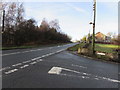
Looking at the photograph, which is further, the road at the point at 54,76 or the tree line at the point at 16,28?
the tree line at the point at 16,28

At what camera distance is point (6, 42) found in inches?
1613

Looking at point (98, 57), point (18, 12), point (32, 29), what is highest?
point (18, 12)

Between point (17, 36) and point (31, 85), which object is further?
point (17, 36)

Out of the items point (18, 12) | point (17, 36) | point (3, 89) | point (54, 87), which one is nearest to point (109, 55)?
point (54, 87)

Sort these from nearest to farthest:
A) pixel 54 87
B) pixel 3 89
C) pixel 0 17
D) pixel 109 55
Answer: pixel 3 89
pixel 54 87
pixel 109 55
pixel 0 17

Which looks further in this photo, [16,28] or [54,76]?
[16,28]

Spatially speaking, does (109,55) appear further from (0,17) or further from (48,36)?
(48,36)

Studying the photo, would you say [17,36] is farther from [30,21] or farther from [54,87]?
[54,87]

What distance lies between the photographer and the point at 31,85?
5254 millimetres

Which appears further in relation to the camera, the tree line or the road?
the tree line

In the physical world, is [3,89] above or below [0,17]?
below

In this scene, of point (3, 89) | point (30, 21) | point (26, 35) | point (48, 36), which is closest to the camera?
point (3, 89)

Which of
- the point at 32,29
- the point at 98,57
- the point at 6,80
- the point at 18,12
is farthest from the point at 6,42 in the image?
the point at 6,80

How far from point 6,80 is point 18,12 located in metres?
44.3
